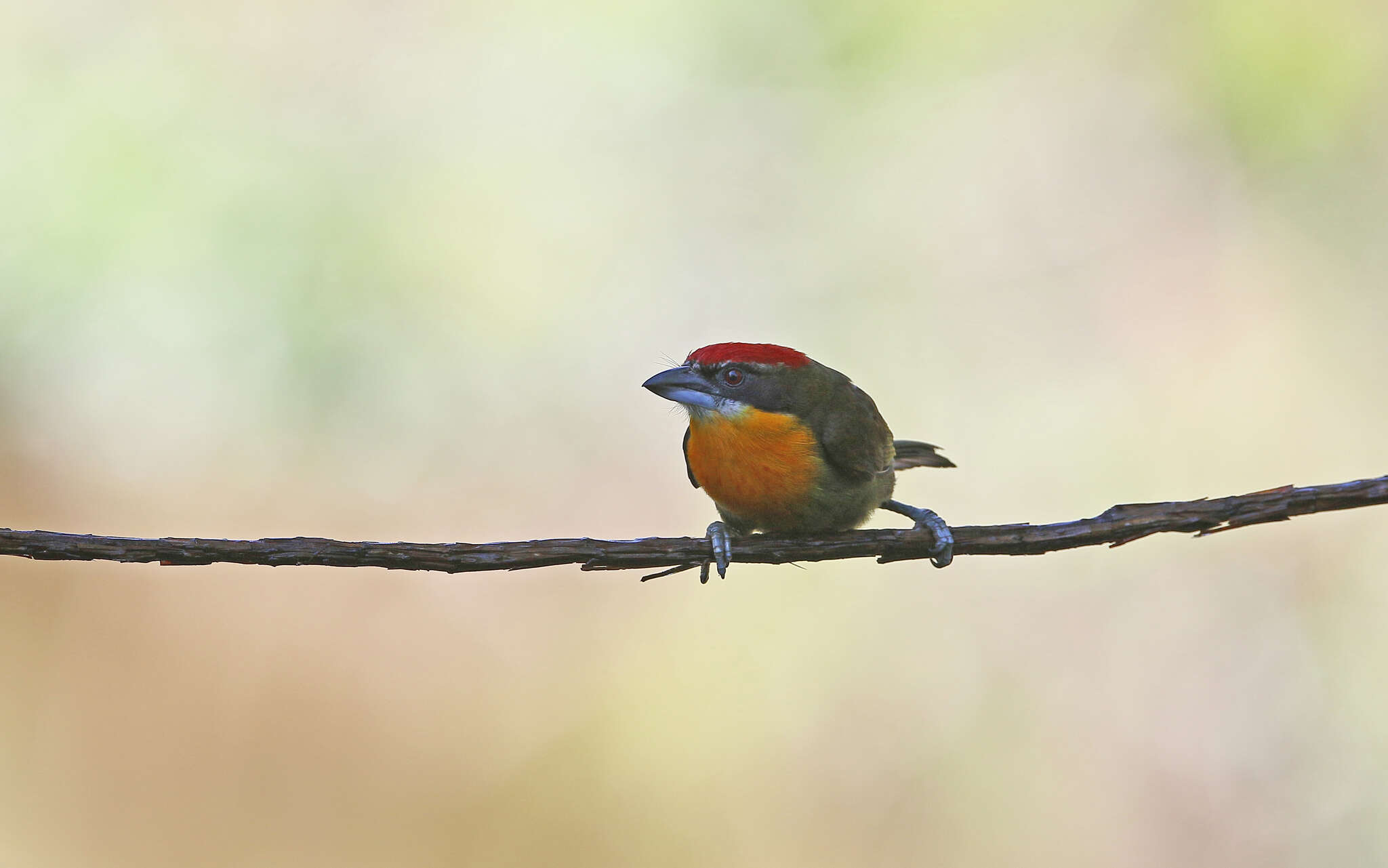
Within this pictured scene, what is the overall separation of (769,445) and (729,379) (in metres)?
0.30

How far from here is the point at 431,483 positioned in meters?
7.05

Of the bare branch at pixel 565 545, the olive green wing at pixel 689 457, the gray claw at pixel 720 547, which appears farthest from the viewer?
the olive green wing at pixel 689 457

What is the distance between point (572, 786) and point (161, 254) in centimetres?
421

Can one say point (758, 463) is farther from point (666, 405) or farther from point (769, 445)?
point (666, 405)

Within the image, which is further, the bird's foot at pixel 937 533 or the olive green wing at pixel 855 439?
the olive green wing at pixel 855 439

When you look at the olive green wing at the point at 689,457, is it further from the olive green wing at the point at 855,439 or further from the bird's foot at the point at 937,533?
the bird's foot at the point at 937,533

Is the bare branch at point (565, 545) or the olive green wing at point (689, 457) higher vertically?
the olive green wing at point (689, 457)

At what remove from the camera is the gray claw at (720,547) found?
10.4ft

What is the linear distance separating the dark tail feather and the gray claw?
1.13m

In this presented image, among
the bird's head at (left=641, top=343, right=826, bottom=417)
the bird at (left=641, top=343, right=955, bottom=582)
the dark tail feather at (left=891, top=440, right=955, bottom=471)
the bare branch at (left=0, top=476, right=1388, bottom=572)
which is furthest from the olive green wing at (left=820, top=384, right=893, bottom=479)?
the bare branch at (left=0, top=476, right=1388, bottom=572)

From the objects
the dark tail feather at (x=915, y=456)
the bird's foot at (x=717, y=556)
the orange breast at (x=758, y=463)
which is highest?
the dark tail feather at (x=915, y=456)

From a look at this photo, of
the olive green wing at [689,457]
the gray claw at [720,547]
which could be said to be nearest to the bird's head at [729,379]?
the olive green wing at [689,457]

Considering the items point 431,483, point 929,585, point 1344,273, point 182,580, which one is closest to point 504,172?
point 431,483

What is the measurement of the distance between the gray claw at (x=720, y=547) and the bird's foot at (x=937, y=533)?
58 centimetres
